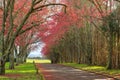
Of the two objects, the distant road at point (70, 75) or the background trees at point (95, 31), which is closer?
the distant road at point (70, 75)

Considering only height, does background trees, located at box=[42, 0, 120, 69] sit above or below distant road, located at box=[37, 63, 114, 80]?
above

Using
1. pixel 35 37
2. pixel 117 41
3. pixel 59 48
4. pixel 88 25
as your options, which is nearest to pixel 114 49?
pixel 117 41

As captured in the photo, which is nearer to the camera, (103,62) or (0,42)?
(0,42)

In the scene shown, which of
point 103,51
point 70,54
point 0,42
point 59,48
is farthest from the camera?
point 59,48

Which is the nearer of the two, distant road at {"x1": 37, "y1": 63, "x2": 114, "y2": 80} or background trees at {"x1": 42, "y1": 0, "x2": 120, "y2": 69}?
distant road at {"x1": 37, "y1": 63, "x2": 114, "y2": 80}

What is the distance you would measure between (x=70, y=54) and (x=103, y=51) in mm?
30913

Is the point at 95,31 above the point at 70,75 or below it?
above

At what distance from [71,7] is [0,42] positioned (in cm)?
2039

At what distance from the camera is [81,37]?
6384 cm

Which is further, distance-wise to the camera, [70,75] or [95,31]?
[95,31]

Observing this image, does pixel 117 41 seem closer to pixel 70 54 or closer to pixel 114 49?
pixel 114 49

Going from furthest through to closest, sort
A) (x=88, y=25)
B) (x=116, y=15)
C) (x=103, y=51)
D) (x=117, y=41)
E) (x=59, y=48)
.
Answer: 1. (x=59, y=48)
2. (x=88, y=25)
3. (x=103, y=51)
4. (x=117, y=41)
5. (x=116, y=15)

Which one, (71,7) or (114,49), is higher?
(71,7)

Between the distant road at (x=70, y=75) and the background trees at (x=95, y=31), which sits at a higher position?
the background trees at (x=95, y=31)
